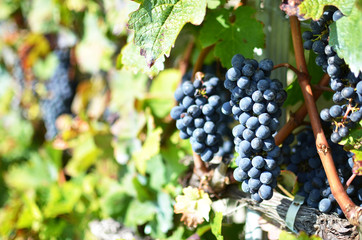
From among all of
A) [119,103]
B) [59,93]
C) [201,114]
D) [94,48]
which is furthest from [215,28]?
[59,93]

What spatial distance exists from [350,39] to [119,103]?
112 cm

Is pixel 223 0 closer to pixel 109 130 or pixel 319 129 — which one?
pixel 319 129

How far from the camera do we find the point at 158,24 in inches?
26.5

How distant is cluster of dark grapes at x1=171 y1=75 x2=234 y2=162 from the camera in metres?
0.77

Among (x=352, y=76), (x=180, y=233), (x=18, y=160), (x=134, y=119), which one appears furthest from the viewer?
(x=18, y=160)

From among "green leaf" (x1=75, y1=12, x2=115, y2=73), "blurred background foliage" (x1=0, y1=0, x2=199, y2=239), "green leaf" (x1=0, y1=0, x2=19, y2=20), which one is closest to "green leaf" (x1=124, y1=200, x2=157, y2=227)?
"blurred background foliage" (x1=0, y1=0, x2=199, y2=239)

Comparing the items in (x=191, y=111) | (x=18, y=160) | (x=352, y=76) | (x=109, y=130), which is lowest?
(x=18, y=160)

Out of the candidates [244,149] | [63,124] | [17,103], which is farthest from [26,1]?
[244,149]

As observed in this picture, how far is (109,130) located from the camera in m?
1.50

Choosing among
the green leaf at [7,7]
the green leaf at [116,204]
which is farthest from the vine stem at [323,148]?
the green leaf at [7,7]

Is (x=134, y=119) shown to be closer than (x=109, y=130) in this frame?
Yes

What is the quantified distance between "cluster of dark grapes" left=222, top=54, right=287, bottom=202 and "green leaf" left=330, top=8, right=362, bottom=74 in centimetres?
13

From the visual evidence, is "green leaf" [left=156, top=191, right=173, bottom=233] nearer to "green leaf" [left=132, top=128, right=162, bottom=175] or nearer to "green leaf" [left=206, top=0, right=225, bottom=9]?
"green leaf" [left=132, top=128, right=162, bottom=175]

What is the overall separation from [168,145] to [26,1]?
4.20 ft
